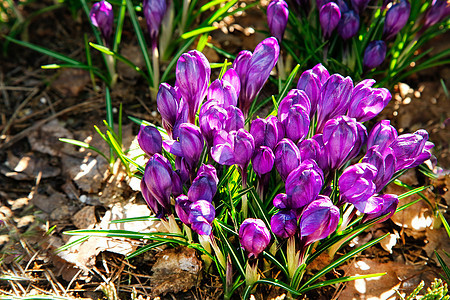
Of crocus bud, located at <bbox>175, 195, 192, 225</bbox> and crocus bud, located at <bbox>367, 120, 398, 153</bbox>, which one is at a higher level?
crocus bud, located at <bbox>367, 120, 398, 153</bbox>

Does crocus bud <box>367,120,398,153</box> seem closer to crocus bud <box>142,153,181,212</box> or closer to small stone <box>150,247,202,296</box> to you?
crocus bud <box>142,153,181,212</box>

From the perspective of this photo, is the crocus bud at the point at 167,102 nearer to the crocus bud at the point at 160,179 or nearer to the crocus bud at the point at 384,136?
the crocus bud at the point at 160,179

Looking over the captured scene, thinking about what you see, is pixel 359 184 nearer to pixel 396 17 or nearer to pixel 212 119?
pixel 212 119

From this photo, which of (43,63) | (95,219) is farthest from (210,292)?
(43,63)

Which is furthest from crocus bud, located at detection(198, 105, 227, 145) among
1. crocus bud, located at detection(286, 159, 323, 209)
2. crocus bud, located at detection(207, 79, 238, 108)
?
crocus bud, located at detection(286, 159, 323, 209)

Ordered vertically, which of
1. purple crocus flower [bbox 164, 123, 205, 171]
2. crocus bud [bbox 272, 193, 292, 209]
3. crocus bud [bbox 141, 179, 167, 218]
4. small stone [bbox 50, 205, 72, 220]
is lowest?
small stone [bbox 50, 205, 72, 220]

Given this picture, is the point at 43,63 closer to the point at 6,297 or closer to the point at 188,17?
the point at 188,17
